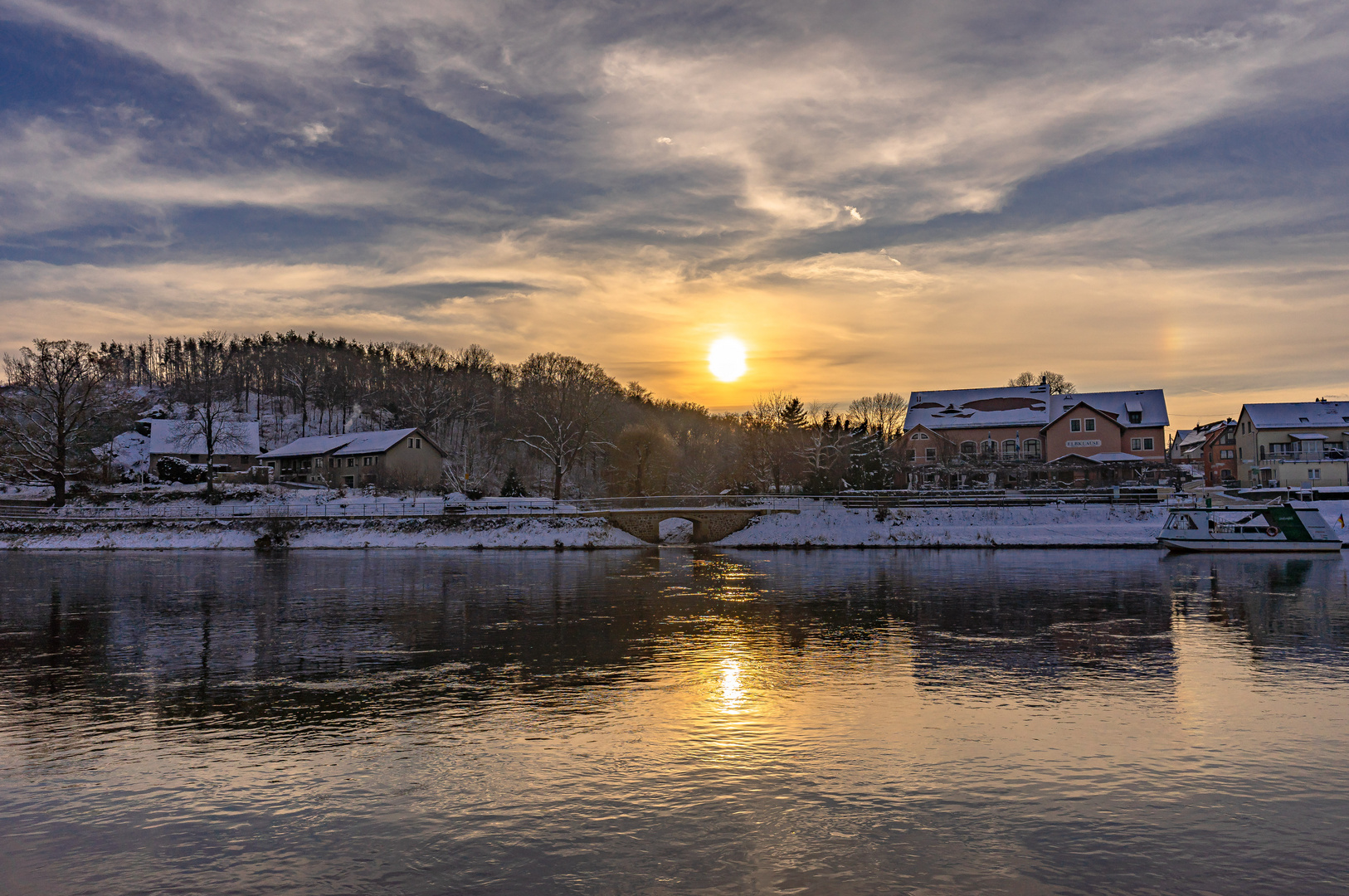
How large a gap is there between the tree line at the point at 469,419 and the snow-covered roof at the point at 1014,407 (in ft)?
19.8

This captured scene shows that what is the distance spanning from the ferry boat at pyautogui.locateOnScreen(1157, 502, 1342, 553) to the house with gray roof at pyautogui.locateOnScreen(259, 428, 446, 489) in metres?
62.2

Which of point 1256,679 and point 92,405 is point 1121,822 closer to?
point 1256,679

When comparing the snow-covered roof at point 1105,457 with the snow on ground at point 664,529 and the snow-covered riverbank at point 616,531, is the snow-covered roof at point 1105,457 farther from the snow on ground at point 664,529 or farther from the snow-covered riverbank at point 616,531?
the snow-covered riverbank at point 616,531

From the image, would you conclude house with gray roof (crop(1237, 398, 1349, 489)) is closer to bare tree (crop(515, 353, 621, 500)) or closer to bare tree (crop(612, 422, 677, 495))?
bare tree (crop(612, 422, 677, 495))

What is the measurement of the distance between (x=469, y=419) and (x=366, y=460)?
3442 centimetres

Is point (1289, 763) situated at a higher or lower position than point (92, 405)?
lower

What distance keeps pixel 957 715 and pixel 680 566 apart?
32182mm

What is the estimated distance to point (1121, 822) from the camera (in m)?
9.96

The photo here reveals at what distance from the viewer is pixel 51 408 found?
248 feet

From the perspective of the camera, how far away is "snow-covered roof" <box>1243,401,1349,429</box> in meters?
85.2

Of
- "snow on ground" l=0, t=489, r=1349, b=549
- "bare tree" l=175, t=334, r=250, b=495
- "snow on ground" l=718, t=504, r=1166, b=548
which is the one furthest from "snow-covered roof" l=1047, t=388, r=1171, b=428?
"bare tree" l=175, t=334, r=250, b=495

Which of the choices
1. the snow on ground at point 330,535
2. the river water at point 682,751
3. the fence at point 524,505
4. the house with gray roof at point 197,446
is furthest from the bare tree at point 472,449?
the river water at point 682,751

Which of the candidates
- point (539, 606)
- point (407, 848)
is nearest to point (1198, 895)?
point (407, 848)

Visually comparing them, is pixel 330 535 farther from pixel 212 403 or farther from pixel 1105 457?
pixel 212 403
